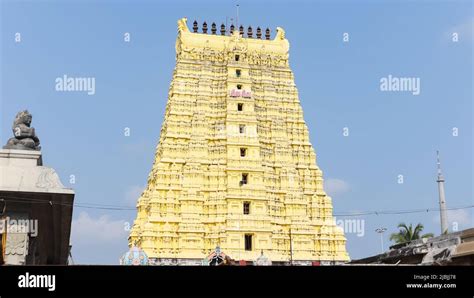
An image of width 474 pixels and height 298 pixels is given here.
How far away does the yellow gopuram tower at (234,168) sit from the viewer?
166 feet

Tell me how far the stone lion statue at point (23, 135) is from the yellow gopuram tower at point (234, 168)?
33.7 meters

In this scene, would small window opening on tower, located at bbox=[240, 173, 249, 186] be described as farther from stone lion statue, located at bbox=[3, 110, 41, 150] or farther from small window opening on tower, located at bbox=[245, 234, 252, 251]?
stone lion statue, located at bbox=[3, 110, 41, 150]

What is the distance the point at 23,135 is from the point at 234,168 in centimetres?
3710

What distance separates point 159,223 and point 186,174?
505cm

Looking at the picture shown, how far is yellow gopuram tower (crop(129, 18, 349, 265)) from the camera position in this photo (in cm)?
5066

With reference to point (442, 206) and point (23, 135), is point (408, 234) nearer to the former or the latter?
point (442, 206)

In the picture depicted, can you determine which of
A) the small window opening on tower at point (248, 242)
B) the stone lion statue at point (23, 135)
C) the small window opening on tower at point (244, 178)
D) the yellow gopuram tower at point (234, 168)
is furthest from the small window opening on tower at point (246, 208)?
the stone lion statue at point (23, 135)

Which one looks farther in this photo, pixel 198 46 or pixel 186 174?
pixel 198 46

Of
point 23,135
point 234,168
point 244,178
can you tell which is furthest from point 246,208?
point 23,135

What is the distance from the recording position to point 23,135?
1603 centimetres

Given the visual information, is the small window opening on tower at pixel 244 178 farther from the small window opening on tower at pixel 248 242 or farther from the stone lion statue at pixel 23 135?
the stone lion statue at pixel 23 135
